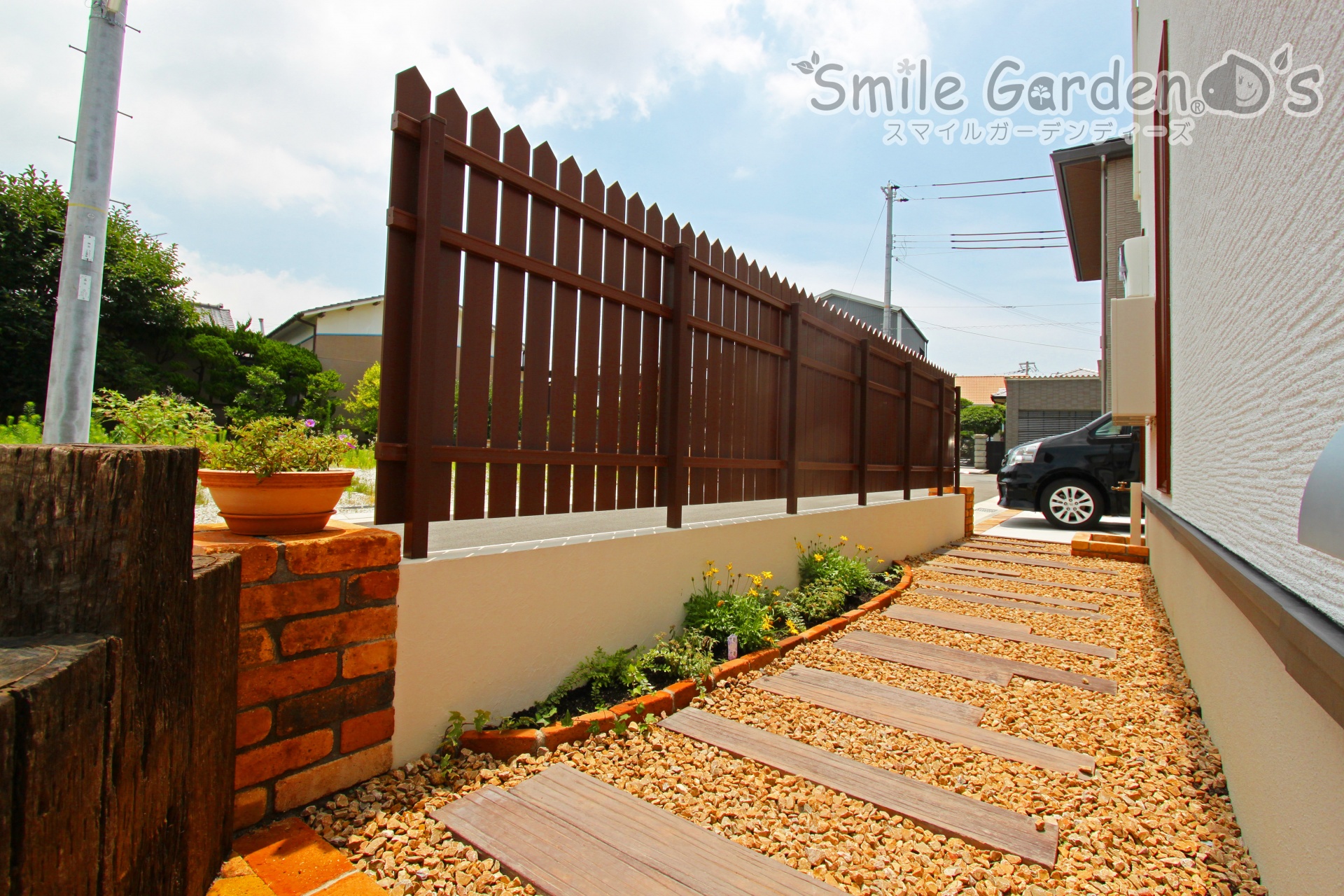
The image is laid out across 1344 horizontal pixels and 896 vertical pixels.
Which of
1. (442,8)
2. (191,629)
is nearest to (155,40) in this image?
(442,8)

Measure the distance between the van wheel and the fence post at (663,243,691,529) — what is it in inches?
278

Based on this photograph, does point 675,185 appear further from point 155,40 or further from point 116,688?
point 155,40

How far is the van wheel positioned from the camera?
7.96m

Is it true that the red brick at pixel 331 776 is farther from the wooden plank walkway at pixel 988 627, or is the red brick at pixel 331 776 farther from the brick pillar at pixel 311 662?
the wooden plank walkway at pixel 988 627

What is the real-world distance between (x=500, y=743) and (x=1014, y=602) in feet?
12.5

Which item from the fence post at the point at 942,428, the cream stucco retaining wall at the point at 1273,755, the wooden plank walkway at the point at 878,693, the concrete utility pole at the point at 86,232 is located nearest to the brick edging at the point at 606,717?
the wooden plank walkway at the point at 878,693

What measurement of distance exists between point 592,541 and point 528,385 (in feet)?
2.29

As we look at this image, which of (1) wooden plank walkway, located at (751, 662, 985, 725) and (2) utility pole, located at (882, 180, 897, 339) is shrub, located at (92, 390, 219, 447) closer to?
(1) wooden plank walkway, located at (751, 662, 985, 725)

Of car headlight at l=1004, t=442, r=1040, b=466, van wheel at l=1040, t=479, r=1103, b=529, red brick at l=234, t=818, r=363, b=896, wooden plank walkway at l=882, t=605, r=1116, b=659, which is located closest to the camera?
red brick at l=234, t=818, r=363, b=896

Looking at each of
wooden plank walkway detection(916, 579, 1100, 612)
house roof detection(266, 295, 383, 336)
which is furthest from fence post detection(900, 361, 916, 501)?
house roof detection(266, 295, 383, 336)

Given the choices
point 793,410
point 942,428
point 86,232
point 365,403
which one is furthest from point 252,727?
point 365,403

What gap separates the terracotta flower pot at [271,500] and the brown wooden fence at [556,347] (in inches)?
9.8

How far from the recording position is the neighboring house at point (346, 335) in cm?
2242

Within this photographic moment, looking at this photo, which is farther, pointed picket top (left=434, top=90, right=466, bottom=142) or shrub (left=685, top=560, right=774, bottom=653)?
shrub (left=685, top=560, right=774, bottom=653)
